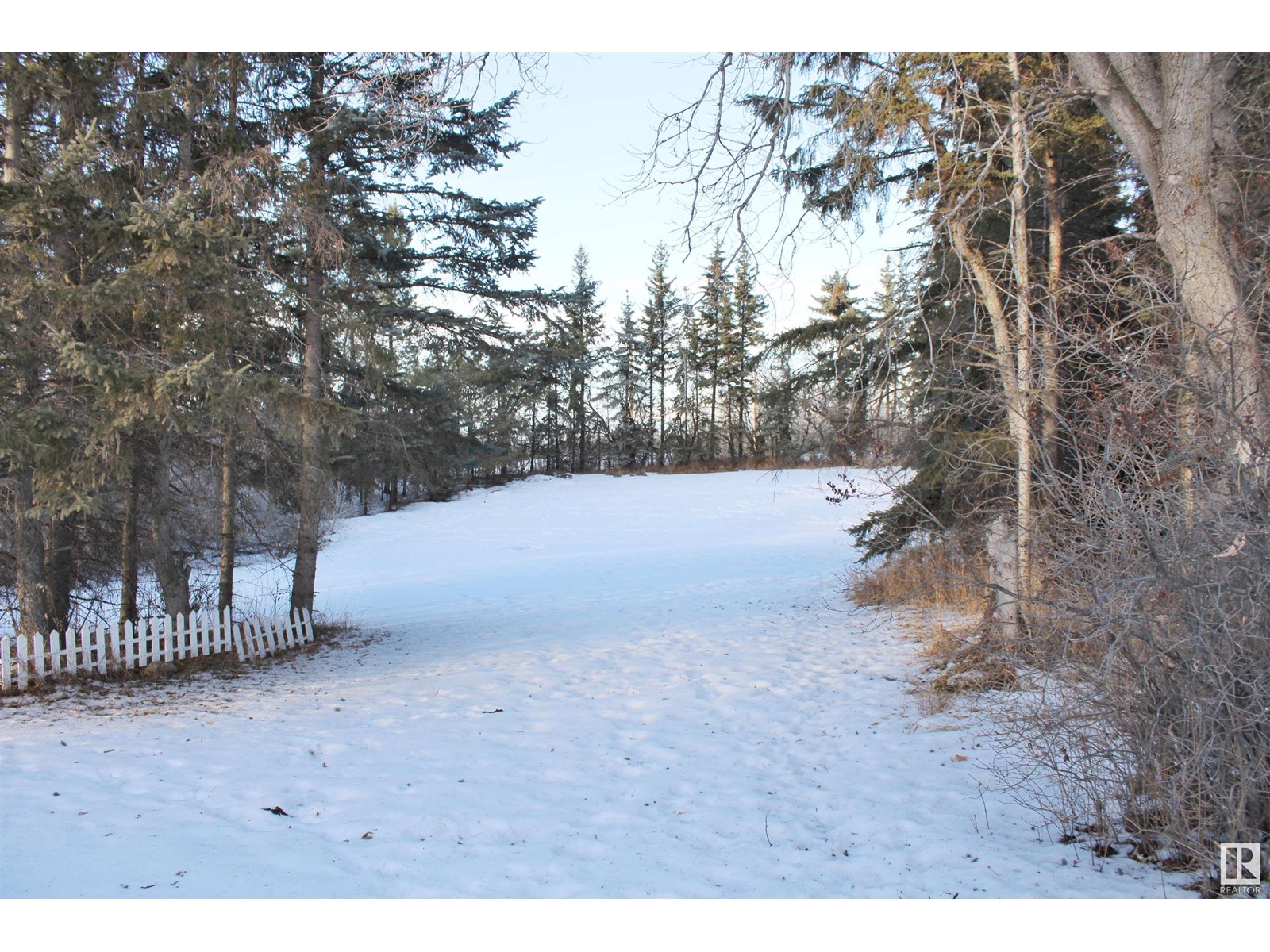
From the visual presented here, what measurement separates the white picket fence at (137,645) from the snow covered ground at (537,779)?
46 cm

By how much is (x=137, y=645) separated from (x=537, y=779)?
5692 millimetres

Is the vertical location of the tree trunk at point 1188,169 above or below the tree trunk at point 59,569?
above

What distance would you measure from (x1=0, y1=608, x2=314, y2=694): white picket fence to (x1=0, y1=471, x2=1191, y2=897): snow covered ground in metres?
0.46

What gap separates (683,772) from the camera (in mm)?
5062

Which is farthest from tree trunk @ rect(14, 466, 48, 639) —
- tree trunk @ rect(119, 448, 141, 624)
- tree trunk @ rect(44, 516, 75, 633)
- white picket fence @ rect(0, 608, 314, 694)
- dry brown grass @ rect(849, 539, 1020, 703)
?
dry brown grass @ rect(849, 539, 1020, 703)

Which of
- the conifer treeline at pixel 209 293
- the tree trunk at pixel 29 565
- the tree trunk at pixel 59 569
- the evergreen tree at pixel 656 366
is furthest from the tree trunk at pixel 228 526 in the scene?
the evergreen tree at pixel 656 366

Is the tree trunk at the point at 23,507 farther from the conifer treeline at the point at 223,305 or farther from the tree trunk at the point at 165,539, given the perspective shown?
the tree trunk at the point at 165,539

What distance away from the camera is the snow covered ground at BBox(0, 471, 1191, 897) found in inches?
139

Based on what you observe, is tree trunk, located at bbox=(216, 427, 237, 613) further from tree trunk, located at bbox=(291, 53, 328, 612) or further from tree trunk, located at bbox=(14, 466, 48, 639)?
tree trunk, located at bbox=(14, 466, 48, 639)

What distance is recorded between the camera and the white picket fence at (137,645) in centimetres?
696

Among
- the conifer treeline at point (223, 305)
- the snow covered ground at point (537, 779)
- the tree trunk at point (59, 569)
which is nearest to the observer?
the snow covered ground at point (537, 779)

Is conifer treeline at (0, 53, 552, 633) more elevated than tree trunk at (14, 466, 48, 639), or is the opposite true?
conifer treeline at (0, 53, 552, 633)

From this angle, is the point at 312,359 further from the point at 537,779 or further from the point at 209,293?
the point at 537,779

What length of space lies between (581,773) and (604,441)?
129ft
